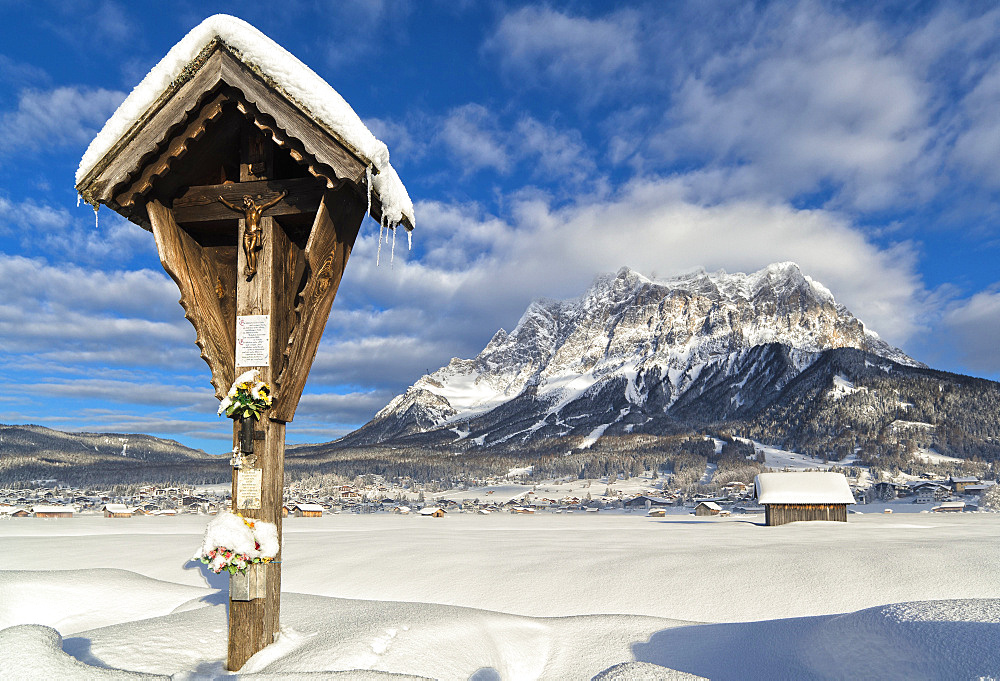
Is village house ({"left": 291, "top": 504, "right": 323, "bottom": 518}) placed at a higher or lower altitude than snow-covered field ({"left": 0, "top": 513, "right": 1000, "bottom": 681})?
lower

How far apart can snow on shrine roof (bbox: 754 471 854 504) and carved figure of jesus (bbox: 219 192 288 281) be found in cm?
4971

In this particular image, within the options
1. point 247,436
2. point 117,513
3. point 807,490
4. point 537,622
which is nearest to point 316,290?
point 247,436

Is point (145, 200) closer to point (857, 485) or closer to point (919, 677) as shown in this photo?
point (919, 677)

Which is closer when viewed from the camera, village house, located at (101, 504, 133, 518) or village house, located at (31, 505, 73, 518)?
village house, located at (31, 505, 73, 518)

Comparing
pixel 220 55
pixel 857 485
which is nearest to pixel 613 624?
pixel 220 55

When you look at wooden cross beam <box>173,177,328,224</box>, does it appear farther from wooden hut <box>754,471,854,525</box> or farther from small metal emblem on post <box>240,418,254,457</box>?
wooden hut <box>754,471,854,525</box>

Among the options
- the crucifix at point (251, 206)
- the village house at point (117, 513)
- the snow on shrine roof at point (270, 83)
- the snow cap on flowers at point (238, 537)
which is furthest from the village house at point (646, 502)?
the snow on shrine roof at point (270, 83)

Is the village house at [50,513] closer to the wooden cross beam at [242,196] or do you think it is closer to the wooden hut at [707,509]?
the wooden hut at [707,509]

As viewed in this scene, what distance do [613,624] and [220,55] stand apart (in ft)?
25.5

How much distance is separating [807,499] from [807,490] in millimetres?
816

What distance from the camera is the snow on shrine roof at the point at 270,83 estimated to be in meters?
5.95

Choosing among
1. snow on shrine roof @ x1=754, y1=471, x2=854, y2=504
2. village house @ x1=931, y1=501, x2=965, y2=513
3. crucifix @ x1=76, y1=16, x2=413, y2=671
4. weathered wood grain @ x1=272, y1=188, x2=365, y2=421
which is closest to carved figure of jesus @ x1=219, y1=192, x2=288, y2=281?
crucifix @ x1=76, y1=16, x2=413, y2=671

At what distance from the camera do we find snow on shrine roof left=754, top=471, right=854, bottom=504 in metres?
48.1

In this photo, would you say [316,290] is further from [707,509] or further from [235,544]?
[707,509]
